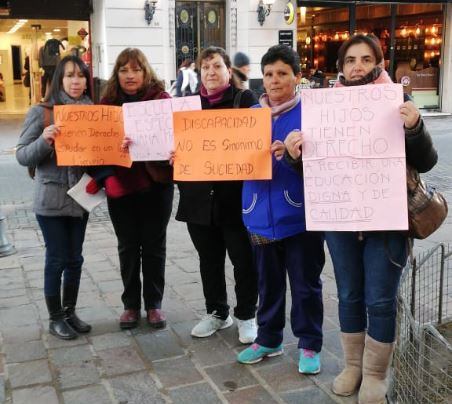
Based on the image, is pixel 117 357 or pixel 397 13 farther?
pixel 397 13

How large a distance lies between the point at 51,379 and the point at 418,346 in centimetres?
220

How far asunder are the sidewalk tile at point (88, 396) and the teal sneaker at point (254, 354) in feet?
2.90

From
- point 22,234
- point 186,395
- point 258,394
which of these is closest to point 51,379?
point 186,395

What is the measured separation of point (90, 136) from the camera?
405cm

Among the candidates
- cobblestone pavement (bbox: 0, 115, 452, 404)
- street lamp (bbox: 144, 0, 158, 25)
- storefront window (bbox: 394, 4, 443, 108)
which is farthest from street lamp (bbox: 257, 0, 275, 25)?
cobblestone pavement (bbox: 0, 115, 452, 404)

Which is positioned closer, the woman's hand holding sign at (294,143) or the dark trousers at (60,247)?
the woman's hand holding sign at (294,143)

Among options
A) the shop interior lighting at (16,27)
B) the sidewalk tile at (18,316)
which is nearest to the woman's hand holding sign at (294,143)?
the sidewalk tile at (18,316)

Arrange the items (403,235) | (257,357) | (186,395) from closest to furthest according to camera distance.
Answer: (403,235)
(186,395)
(257,357)

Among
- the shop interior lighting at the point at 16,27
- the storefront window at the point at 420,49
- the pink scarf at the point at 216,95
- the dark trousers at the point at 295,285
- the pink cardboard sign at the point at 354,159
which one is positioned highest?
the shop interior lighting at the point at 16,27

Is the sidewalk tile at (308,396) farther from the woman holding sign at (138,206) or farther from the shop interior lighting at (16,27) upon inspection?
the shop interior lighting at (16,27)

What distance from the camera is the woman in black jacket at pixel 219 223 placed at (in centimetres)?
391

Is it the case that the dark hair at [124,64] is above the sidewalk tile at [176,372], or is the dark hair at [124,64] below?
above

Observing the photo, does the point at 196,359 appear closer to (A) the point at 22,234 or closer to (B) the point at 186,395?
(B) the point at 186,395

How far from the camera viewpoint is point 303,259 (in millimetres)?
3592
